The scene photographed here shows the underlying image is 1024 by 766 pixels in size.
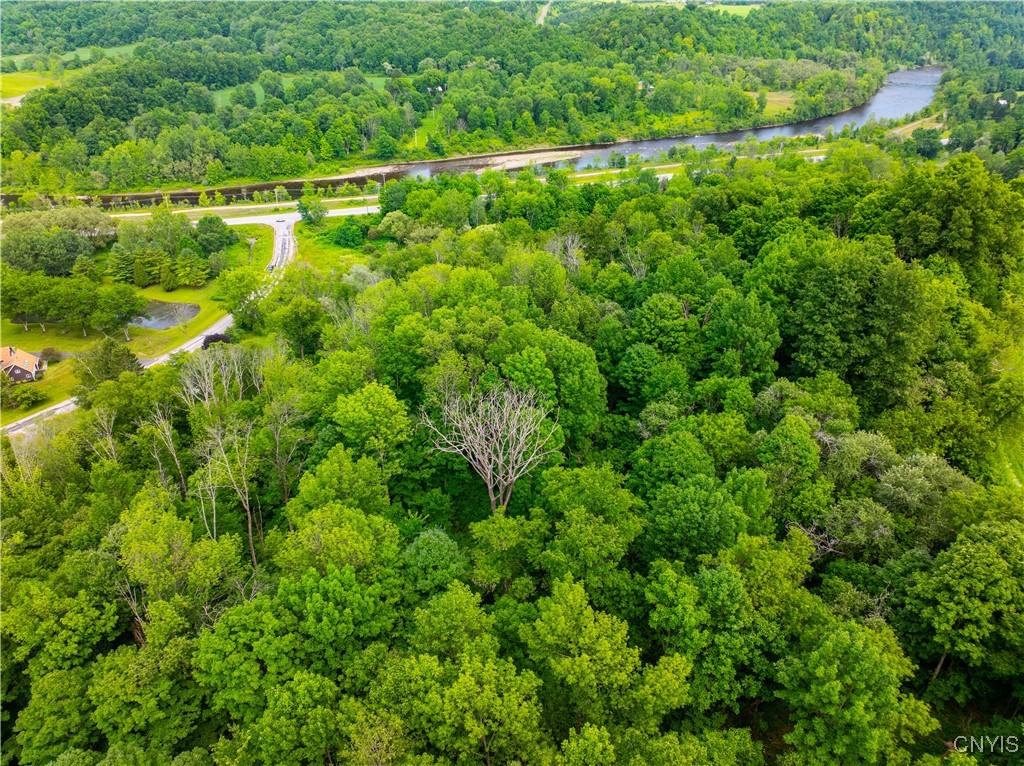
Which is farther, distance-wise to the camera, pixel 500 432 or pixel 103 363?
pixel 103 363

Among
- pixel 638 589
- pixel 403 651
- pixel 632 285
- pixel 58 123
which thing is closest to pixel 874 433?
pixel 638 589

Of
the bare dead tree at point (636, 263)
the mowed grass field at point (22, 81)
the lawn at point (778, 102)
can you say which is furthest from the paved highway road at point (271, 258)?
the lawn at point (778, 102)

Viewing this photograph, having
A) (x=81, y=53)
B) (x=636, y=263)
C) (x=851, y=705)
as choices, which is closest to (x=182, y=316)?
(x=636, y=263)

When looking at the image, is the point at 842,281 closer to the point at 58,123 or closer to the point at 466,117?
the point at 466,117

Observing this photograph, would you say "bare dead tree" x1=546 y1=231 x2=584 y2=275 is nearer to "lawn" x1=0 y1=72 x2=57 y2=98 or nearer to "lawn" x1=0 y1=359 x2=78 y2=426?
"lawn" x1=0 y1=359 x2=78 y2=426

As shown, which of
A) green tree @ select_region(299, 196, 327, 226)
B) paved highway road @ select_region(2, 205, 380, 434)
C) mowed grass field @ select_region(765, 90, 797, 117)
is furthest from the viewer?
mowed grass field @ select_region(765, 90, 797, 117)

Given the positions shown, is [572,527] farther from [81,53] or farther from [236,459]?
[81,53]

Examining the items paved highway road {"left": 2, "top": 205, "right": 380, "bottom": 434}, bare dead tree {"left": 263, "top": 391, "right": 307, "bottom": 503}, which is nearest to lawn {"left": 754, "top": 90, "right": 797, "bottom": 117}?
paved highway road {"left": 2, "top": 205, "right": 380, "bottom": 434}
